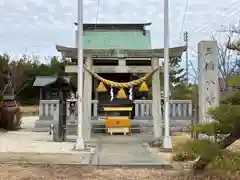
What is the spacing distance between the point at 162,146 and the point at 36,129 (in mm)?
7477

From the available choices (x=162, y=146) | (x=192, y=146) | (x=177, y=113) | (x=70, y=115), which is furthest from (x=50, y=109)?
(x=192, y=146)

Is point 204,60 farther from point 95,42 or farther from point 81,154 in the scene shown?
point 95,42

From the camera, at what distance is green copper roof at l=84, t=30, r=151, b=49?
1873cm

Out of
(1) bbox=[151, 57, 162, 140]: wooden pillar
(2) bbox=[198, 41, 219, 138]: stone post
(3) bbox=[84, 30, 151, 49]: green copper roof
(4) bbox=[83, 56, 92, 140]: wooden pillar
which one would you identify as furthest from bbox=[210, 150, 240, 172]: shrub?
(3) bbox=[84, 30, 151, 49]: green copper roof

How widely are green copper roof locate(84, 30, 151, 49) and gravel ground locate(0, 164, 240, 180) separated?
11.1 meters

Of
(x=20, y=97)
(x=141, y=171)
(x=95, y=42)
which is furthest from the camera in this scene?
(x=20, y=97)

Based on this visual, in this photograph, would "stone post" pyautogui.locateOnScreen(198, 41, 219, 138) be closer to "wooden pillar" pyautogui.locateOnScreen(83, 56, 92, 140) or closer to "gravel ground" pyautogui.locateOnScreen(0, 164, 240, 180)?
"wooden pillar" pyautogui.locateOnScreen(83, 56, 92, 140)

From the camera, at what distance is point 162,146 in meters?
11.2

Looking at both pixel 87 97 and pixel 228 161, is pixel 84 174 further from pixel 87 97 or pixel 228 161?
pixel 87 97

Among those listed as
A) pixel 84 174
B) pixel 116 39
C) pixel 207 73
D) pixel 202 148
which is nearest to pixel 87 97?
pixel 207 73

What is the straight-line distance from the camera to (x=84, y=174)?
286 inches

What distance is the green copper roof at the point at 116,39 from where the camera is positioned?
61.5ft

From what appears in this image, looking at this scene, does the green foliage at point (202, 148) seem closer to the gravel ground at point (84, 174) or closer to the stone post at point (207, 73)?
the gravel ground at point (84, 174)

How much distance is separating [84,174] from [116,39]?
12.8m
